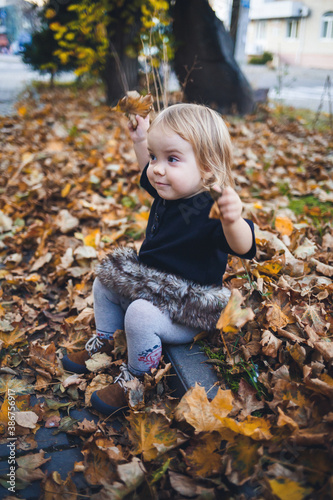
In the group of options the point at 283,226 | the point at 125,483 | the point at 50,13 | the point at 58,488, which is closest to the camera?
the point at 125,483

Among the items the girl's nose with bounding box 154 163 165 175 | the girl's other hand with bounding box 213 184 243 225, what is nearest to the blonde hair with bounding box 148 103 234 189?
the girl's nose with bounding box 154 163 165 175

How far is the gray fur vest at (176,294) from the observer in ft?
5.31

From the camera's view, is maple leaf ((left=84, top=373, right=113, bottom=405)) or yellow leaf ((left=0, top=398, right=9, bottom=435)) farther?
maple leaf ((left=84, top=373, right=113, bottom=405))

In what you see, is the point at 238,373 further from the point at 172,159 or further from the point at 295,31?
the point at 295,31

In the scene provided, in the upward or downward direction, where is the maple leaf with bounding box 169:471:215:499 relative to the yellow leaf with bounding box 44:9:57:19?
downward

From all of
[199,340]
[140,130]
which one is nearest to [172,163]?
[140,130]

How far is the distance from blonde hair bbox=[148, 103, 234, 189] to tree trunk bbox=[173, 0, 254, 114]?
4.35 m

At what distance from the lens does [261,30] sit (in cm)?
3181

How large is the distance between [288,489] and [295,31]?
107 ft

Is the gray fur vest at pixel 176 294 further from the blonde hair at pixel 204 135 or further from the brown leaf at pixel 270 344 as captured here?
the blonde hair at pixel 204 135

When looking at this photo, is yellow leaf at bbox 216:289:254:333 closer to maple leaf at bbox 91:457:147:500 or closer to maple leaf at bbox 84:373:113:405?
maple leaf at bbox 91:457:147:500

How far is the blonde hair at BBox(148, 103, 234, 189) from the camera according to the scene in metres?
1.52

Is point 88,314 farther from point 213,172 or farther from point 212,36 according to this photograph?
point 212,36

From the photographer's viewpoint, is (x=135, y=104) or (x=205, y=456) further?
(x=135, y=104)
